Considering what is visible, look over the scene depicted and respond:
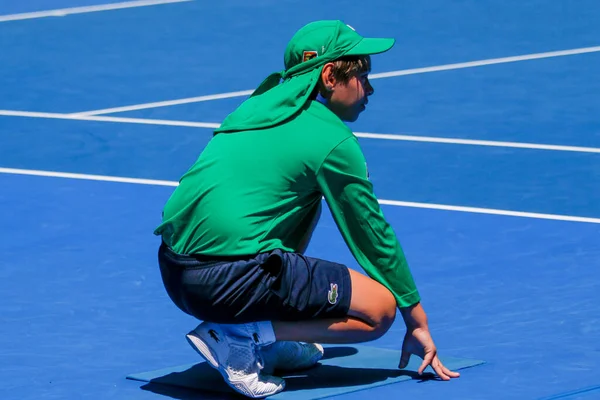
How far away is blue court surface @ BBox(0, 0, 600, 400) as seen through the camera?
634 cm

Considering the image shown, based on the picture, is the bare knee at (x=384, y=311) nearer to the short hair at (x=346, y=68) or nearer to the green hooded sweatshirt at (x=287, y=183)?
the green hooded sweatshirt at (x=287, y=183)

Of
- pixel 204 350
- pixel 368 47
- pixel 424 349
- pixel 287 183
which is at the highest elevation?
pixel 368 47

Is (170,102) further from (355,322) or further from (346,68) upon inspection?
(355,322)

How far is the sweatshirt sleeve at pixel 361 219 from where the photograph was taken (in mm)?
5574

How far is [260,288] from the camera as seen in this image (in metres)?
5.54

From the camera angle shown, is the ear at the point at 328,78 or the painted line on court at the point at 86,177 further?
the painted line on court at the point at 86,177

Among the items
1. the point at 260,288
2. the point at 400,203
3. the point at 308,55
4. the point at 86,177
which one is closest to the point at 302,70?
the point at 308,55

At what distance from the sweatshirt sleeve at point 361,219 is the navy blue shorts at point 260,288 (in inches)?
5.8

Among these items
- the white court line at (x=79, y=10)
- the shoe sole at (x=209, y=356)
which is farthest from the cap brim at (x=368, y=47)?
the white court line at (x=79, y=10)

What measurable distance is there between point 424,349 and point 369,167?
13.3ft

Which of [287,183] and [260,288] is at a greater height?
[287,183]

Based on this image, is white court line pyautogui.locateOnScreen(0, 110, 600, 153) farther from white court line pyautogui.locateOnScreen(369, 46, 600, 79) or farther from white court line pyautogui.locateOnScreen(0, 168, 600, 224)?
white court line pyautogui.locateOnScreen(369, 46, 600, 79)

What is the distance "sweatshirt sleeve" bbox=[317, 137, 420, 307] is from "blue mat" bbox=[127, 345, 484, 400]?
36 centimetres

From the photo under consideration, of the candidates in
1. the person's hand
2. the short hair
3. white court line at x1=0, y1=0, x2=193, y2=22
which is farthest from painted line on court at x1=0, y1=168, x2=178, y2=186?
white court line at x1=0, y1=0, x2=193, y2=22
